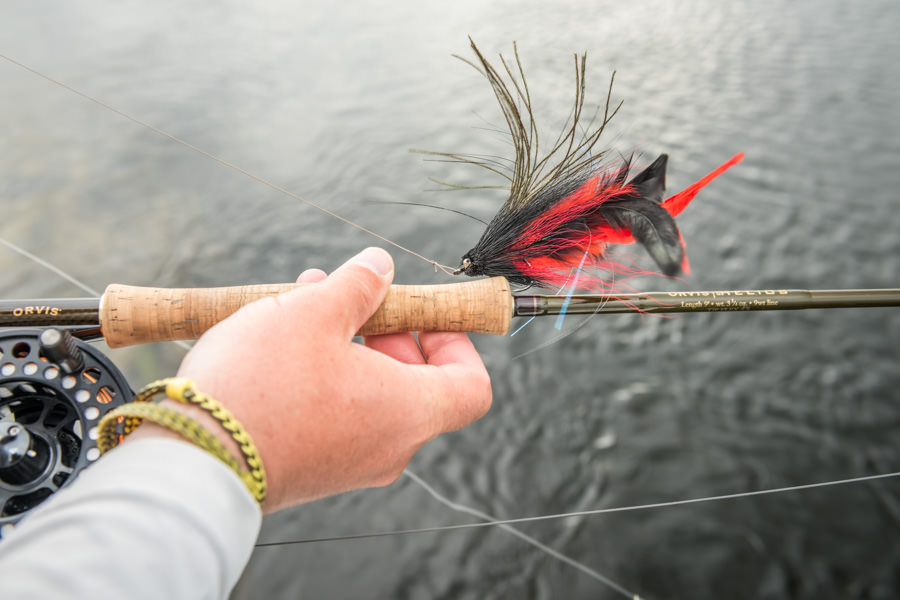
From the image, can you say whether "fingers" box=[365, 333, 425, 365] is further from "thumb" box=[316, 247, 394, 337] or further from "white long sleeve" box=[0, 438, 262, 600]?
"white long sleeve" box=[0, 438, 262, 600]

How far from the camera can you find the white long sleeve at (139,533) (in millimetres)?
387

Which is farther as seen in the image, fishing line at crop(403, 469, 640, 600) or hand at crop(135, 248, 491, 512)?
fishing line at crop(403, 469, 640, 600)

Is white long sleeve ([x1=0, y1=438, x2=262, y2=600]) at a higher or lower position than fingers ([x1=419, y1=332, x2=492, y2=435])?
higher

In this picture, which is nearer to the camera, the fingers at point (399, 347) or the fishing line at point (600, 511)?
the fingers at point (399, 347)

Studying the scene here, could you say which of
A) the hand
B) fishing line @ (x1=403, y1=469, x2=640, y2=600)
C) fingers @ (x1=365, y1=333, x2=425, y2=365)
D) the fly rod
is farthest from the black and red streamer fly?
fishing line @ (x1=403, y1=469, x2=640, y2=600)

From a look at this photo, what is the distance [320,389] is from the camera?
63 centimetres

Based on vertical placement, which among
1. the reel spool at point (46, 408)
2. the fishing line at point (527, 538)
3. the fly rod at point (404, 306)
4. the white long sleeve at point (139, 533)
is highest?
the white long sleeve at point (139, 533)

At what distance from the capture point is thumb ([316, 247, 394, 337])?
711 millimetres

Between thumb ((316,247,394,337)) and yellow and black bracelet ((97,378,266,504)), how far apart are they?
191mm

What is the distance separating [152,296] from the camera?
2.81ft

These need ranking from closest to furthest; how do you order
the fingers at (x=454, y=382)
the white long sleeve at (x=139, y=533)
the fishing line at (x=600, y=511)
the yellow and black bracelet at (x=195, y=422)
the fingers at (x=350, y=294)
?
the white long sleeve at (x=139, y=533)
the yellow and black bracelet at (x=195, y=422)
the fingers at (x=350, y=294)
the fingers at (x=454, y=382)
the fishing line at (x=600, y=511)

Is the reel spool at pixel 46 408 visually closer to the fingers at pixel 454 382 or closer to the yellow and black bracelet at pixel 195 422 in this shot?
the yellow and black bracelet at pixel 195 422

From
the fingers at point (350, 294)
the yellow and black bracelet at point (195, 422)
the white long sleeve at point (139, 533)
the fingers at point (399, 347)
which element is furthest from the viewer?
the fingers at point (399, 347)

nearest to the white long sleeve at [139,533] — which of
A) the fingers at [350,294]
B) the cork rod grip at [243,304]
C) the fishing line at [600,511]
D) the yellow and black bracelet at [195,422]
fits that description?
the yellow and black bracelet at [195,422]
